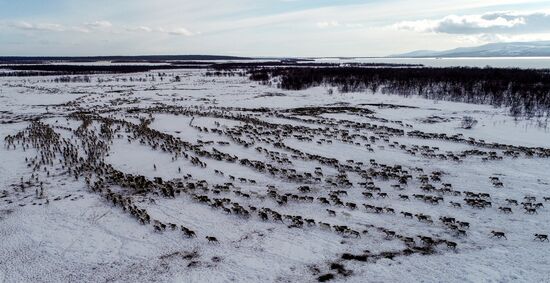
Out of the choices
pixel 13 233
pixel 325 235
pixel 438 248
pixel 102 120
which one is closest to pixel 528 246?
pixel 438 248

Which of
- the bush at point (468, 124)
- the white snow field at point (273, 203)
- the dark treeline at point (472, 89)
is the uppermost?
the dark treeline at point (472, 89)

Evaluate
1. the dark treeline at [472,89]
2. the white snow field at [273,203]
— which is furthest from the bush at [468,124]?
the dark treeline at [472,89]

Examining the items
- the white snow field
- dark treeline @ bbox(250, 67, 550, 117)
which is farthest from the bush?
dark treeline @ bbox(250, 67, 550, 117)

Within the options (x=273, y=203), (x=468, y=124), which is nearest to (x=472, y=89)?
(x=468, y=124)

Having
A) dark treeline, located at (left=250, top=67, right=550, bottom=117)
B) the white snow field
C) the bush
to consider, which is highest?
dark treeline, located at (left=250, top=67, right=550, bottom=117)

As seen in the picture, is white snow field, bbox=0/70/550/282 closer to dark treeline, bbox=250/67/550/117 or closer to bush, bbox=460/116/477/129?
bush, bbox=460/116/477/129

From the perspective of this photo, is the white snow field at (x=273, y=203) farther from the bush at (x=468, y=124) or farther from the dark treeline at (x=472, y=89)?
the dark treeline at (x=472, y=89)

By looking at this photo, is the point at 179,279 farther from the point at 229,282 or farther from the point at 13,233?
the point at 13,233

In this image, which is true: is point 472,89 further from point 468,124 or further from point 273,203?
point 273,203
